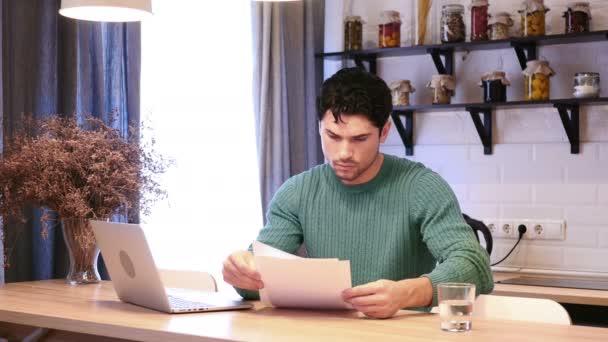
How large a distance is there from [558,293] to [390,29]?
1.42 meters

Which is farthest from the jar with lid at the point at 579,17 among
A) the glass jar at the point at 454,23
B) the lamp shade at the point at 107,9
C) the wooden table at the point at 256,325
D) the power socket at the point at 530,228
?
the wooden table at the point at 256,325

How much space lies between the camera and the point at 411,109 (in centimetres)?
391

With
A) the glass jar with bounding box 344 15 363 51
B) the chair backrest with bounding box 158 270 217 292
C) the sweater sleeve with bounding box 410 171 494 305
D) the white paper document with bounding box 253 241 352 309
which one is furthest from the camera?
the glass jar with bounding box 344 15 363 51

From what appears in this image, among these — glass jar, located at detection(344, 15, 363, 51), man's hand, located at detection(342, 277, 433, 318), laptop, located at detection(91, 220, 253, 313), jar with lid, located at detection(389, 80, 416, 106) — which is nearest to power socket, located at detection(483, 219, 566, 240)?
jar with lid, located at detection(389, 80, 416, 106)

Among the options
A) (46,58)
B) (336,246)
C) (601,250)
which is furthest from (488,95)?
(46,58)

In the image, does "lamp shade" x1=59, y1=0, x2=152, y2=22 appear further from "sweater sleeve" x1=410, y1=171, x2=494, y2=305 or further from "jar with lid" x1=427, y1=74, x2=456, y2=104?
"jar with lid" x1=427, y1=74, x2=456, y2=104

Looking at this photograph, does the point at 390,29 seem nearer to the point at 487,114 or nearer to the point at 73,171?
the point at 487,114

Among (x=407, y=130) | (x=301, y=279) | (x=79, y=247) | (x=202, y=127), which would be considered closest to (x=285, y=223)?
(x=301, y=279)

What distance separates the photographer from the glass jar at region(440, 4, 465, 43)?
12.2 ft

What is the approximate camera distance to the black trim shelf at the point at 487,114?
3.52m

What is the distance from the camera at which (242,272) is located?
2.16 meters

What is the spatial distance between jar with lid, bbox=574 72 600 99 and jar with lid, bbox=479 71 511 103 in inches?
11.9

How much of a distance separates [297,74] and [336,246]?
168cm

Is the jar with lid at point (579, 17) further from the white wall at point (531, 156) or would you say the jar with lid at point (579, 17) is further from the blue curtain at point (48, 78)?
the blue curtain at point (48, 78)
